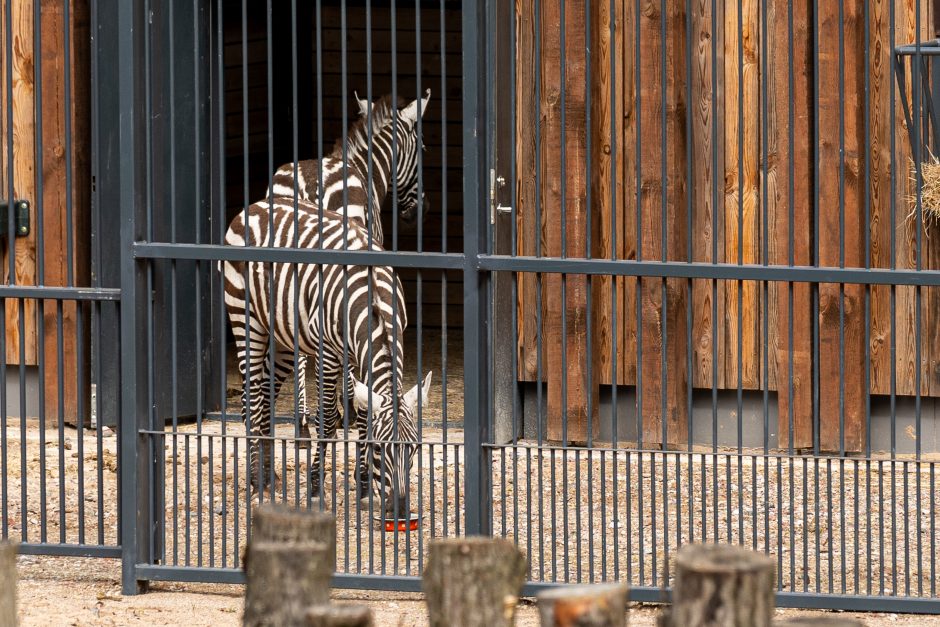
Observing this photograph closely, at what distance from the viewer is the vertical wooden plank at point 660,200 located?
749 cm

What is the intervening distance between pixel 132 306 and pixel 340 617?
8.36 ft

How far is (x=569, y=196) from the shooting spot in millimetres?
7695

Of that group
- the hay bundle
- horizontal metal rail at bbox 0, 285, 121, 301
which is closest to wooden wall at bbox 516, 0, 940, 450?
the hay bundle

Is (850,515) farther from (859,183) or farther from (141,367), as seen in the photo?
(141,367)

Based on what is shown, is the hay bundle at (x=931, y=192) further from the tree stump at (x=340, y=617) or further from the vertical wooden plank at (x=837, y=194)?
the tree stump at (x=340, y=617)

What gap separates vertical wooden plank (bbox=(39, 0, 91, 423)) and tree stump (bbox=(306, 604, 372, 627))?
5.40 meters

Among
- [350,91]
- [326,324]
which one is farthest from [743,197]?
[350,91]

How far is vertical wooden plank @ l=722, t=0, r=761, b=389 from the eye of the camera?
24.6 ft

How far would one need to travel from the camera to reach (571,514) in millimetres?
6668

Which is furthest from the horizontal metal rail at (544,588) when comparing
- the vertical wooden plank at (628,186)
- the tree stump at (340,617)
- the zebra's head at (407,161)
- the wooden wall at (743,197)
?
the zebra's head at (407,161)

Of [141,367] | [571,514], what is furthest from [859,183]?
[141,367]

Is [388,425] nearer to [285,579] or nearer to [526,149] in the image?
[526,149]

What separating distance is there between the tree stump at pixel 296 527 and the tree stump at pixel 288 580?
3.9 inches

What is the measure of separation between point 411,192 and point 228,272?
1533 mm
